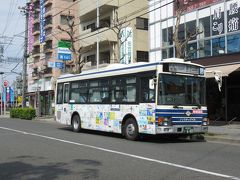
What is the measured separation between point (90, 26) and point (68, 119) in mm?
29565

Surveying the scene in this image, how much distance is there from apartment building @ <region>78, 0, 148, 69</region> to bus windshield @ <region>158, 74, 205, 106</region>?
78.1 ft

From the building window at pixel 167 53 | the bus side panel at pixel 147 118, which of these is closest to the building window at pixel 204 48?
the building window at pixel 167 53

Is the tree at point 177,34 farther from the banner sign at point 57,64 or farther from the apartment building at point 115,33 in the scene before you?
the banner sign at point 57,64

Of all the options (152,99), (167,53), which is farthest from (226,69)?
(152,99)

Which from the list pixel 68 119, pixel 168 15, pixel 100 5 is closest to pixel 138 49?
pixel 100 5

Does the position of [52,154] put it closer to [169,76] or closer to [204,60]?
[169,76]

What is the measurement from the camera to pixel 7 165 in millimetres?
10227

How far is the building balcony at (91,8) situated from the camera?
1713 inches

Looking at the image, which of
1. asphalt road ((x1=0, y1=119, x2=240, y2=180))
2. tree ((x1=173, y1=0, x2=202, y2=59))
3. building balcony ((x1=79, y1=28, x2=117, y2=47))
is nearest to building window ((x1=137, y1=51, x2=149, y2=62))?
building balcony ((x1=79, y1=28, x2=117, y2=47))

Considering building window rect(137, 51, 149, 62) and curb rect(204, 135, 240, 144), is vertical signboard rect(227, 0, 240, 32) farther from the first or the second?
building window rect(137, 51, 149, 62)

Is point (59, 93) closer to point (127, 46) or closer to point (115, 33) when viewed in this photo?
point (127, 46)

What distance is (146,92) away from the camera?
15.6m

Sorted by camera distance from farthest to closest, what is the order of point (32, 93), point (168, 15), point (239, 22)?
1. point (32, 93)
2. point (168, 15)
3. point (239, 22)

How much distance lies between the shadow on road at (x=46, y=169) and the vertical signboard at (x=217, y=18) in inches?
665
